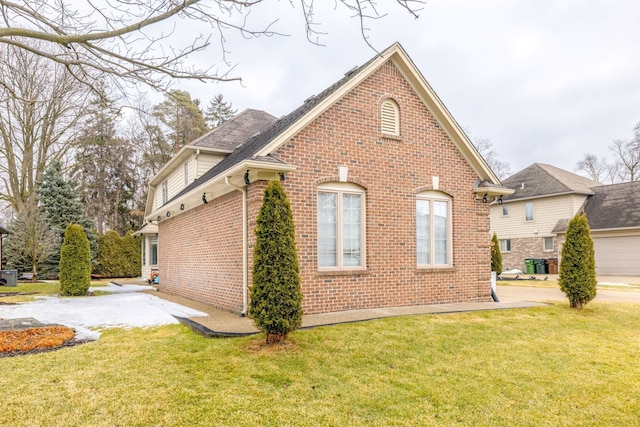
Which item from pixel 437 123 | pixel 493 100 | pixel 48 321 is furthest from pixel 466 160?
pixel 493 100

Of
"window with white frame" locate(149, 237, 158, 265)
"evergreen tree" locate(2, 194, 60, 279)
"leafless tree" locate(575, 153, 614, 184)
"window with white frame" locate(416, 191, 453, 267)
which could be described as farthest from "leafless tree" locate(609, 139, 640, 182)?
"evergreen tree" locate(2, 194, 60, 279)

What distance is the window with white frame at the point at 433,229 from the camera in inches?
387

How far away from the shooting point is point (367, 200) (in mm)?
9016

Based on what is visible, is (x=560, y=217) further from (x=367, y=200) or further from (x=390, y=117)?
(x=367, y=200)

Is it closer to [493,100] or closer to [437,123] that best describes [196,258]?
[437,123]

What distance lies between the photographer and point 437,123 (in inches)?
402

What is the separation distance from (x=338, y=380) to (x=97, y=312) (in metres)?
7.44

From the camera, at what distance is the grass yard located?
13.1 ft

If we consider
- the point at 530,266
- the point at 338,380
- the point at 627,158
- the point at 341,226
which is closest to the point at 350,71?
the point at 341,226

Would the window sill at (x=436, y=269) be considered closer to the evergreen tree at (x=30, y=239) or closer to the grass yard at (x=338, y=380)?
the grass yard at (x=338, y=380)

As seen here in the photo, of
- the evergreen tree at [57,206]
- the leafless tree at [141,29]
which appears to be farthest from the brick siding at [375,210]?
the evergreen tree at [57,206]

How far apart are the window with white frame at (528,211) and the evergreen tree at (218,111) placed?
26469mm

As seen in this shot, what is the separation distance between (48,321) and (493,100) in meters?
30.7

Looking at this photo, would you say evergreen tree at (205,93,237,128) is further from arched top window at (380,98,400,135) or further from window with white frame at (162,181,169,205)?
arched top window at (380,98,400,135)
